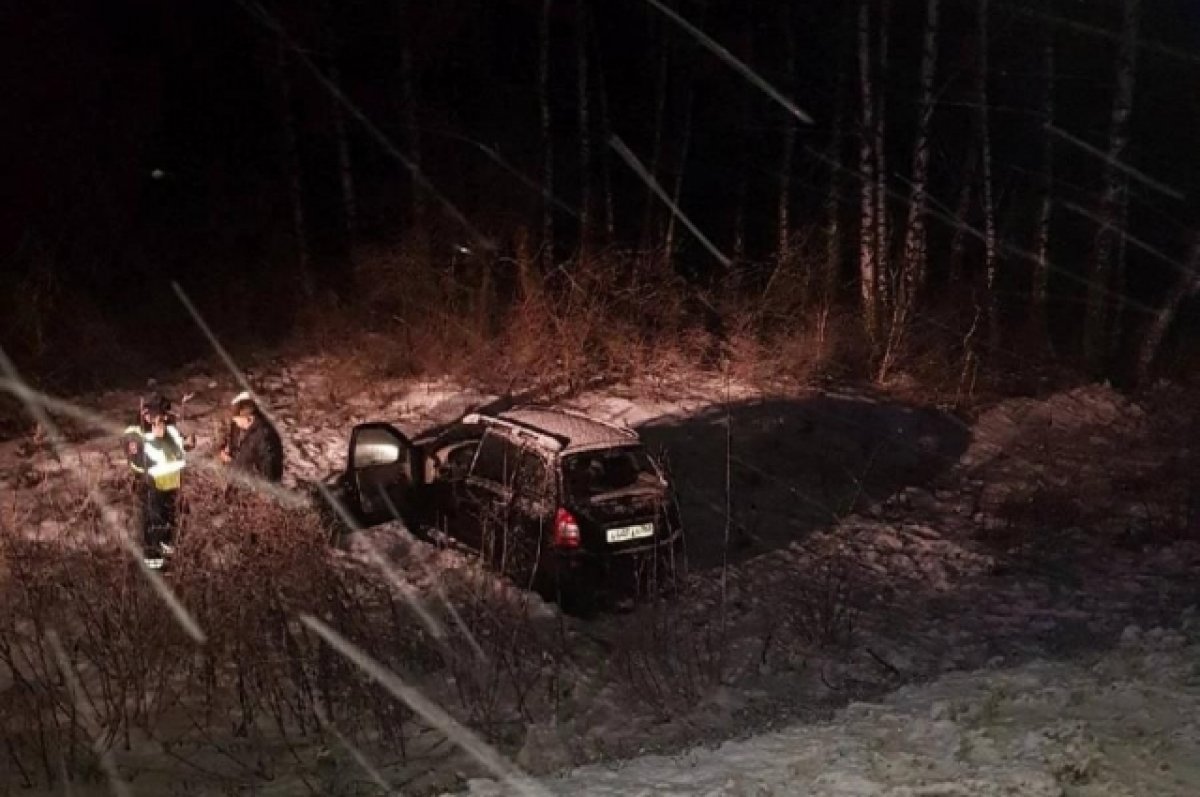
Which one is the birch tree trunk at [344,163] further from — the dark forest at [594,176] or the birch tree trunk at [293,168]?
the birch tree trunk at [293,168]

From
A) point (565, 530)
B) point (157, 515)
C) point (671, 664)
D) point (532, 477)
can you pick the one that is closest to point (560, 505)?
point (565, 530)

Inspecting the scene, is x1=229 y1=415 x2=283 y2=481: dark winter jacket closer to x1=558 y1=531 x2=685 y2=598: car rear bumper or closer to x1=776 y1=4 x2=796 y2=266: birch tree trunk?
x1=558 y1=531 x2=685 y2=598: car rear bumper

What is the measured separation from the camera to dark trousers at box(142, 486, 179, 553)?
9.66 m

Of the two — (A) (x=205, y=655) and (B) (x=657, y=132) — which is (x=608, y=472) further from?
(B) (x=657, y=132)

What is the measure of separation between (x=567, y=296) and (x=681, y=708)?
10.1 m

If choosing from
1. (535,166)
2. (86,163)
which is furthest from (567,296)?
(86,163)

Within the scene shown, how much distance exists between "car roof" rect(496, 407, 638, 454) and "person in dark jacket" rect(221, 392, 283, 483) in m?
2.03

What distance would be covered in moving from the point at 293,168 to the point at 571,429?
13.1 meters

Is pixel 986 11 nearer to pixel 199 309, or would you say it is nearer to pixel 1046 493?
pixel 1046 493

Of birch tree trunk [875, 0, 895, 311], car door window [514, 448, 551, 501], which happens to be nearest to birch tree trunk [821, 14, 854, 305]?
birch tree trunk [875, 0, 895, 311]

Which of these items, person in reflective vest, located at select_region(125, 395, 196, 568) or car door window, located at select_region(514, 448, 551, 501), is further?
person in reflective vest, located at select_region(125, 395, 196, 568)

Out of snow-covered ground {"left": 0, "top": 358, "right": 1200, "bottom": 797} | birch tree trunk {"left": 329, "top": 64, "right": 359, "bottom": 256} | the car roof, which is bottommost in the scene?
snow-covered ground {"left": 0, "top": 358, "right": 1200, "bottom": 797}

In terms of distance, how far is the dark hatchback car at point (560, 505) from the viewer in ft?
30.9

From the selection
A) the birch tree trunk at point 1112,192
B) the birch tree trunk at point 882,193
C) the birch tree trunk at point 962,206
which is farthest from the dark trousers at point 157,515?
the birch tree trunk at point 962,206
